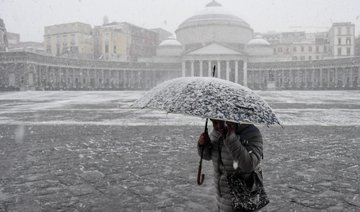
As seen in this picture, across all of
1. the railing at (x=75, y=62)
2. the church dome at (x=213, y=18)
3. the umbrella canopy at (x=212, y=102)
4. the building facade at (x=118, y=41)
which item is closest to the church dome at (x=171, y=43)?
the railing at (x=75, y=62)

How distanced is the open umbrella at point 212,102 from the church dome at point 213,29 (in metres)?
75.4

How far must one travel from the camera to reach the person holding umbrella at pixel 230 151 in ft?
8.80

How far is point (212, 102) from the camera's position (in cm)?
273

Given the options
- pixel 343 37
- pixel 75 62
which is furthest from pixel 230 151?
pixel 343 37

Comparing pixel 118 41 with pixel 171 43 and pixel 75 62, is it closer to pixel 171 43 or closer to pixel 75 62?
pixel 171 43

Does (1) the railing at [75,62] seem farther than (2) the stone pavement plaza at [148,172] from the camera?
Yes

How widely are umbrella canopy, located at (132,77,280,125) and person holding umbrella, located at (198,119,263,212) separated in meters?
0.14

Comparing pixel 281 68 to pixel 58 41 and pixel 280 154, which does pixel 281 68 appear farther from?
pixel 280 154

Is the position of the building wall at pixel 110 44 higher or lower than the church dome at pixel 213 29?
lower

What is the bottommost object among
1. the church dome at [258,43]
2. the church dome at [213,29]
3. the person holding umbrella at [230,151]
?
the person holding umbrella at [230,151]

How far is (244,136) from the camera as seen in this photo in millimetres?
Result: 2840

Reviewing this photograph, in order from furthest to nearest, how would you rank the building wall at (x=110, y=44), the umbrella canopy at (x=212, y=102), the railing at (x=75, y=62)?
the building wall at (x=110, y=44)
the railing at (x=75, y=62)
the umbrella canopy at (x=212, y=102)

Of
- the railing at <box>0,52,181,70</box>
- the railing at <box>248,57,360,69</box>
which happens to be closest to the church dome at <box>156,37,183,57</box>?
the railing at <box>0,52,181,70</box>

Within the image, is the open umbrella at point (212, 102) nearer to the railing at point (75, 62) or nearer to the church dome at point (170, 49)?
the railing at point (75, 62)
